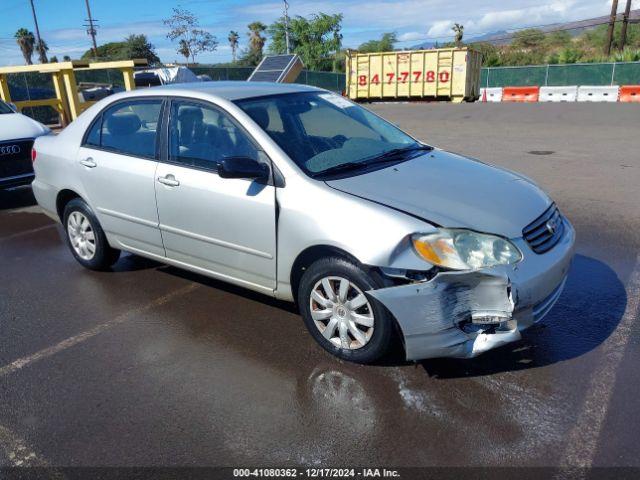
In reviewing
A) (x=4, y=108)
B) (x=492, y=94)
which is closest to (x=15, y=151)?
(x=4, y=108)

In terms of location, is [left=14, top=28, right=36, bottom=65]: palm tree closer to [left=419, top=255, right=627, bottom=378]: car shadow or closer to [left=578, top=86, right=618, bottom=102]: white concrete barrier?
[left=578, top=86, right=618, bottom=102]: white concrete barrier

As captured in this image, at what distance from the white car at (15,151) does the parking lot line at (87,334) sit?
4.60 metres

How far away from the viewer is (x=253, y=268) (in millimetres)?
3615

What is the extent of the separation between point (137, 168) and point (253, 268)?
134 cm

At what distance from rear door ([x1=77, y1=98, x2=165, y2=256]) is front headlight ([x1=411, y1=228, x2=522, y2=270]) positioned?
7.28 feet

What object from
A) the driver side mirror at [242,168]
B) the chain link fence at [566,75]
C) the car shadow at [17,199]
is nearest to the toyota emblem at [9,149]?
the car shadow at [17,199]

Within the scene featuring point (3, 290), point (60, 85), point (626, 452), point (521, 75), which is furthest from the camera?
point (521, 75)

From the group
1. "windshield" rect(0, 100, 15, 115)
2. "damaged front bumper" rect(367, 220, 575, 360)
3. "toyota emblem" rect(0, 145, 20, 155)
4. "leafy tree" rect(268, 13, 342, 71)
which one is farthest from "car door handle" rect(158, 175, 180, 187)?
"leafy tree" rect(268, 13, 342, 71)

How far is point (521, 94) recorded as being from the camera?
26875mm

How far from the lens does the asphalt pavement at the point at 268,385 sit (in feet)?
8.48

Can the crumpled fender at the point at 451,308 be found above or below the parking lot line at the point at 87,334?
above

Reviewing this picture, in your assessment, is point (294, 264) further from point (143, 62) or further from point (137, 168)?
point (143, 62)

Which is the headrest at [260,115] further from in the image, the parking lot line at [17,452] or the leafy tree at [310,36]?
the leafy tree at [310,36]

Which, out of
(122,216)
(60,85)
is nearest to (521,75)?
(60,85)
